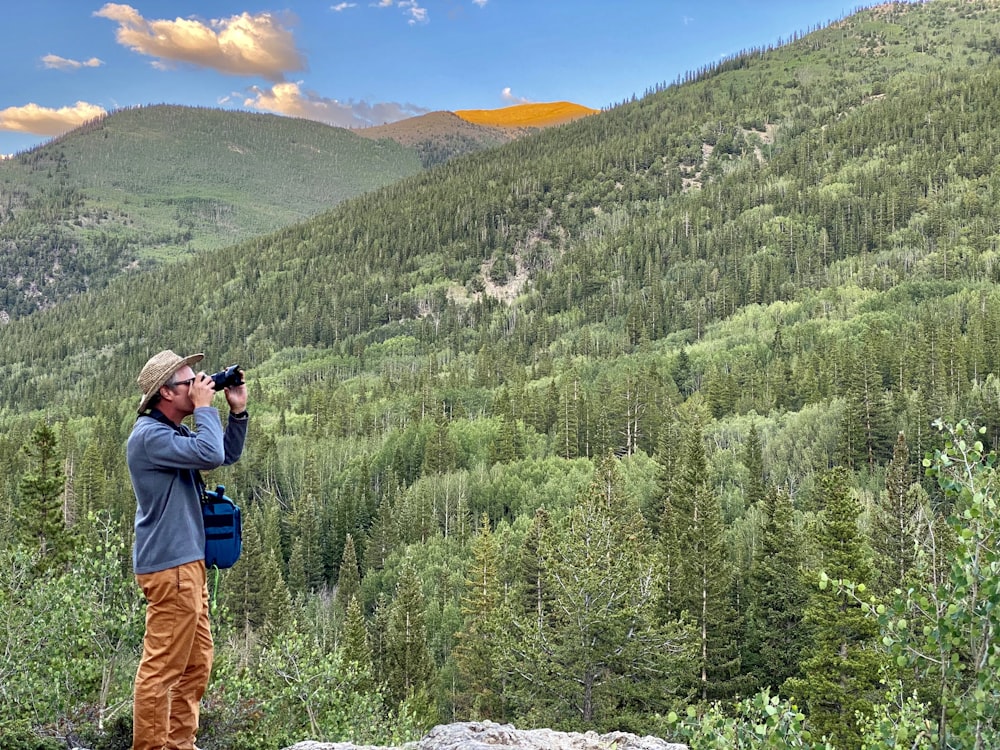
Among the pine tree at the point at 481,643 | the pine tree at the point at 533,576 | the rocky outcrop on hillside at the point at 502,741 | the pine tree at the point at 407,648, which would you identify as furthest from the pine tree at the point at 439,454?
the rocky outcrop on hillside at the point at 502,741

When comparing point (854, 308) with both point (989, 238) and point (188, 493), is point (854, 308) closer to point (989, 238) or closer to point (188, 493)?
point (989, 238)

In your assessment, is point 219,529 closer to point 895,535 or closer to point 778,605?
point 778,605

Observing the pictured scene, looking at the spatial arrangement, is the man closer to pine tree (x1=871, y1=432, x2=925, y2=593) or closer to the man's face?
the man's face

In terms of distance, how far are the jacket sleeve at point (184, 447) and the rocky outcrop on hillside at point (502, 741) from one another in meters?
4.26

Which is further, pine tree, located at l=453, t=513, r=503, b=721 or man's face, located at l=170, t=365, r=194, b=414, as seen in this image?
pine tree, located at l=453, t=513, r=503, b=721

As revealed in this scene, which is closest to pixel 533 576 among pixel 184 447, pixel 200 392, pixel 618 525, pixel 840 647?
pixel 618 525

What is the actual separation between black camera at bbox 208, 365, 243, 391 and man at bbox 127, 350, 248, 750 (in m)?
0.07

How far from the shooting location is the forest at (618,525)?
33.7 feet

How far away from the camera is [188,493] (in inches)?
270

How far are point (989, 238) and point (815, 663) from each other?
166237 mm

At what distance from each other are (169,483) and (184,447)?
483mm

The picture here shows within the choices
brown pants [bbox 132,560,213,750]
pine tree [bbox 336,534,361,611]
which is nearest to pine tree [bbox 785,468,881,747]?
brown pants [bbox 132,560,213,750]

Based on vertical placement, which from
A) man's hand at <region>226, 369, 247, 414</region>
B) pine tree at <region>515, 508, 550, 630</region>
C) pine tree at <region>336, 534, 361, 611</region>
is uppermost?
man's hand at <region>226, 369, 247, 414</region>

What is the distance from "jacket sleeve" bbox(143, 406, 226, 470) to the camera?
6.50m
